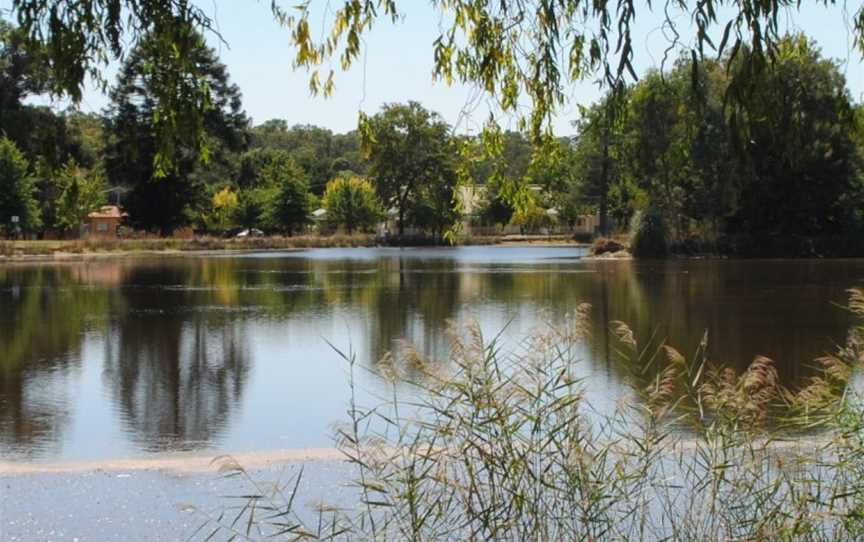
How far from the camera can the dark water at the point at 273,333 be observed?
12555mm

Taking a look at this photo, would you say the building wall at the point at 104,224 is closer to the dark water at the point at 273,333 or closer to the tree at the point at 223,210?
the tree at the point at 223,210

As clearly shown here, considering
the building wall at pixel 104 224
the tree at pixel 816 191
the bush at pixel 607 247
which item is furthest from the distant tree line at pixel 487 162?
the building wall at pixel 104 224

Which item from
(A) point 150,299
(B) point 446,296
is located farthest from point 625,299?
(A) point 150,299

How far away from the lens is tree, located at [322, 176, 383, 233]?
98.5 meters

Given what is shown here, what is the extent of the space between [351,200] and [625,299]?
7060cm

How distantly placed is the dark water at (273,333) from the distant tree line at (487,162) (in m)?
1.91

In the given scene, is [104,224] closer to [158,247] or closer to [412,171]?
[412,171]

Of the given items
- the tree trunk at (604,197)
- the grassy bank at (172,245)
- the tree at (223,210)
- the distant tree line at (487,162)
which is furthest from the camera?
the tree at (223,210)

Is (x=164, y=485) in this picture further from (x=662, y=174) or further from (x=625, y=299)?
(x=662, y=174)

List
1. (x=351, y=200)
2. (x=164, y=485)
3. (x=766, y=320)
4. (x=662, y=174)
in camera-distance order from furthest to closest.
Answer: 1. (x=351, y=200)
2. (x=662, y=174)
3. (x=766, y=320)
4. (x=164, y=485)

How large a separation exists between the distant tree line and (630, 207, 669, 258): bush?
12cm

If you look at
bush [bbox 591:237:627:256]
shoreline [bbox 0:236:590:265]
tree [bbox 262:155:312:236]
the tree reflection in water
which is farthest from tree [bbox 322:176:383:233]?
the tree reflection in water

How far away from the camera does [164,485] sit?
9.33 m

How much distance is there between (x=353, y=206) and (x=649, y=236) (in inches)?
1680
